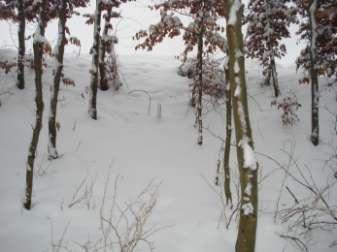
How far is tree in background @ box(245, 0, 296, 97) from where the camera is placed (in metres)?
14.2

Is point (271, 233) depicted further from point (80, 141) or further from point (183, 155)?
point (80, 141)

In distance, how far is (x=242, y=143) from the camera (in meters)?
3.11

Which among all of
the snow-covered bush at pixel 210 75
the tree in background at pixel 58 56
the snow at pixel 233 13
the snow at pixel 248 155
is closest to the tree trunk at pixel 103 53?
the snow-covered bush at pixel 210 75

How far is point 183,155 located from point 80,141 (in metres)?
3.12

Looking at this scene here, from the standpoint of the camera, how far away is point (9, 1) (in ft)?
45.1

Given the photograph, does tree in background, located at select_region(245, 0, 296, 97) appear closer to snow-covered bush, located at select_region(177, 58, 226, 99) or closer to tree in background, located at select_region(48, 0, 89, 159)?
snow-covered bush, located at select_region(177, 58, 226, 99)

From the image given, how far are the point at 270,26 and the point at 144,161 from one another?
9.54 metres

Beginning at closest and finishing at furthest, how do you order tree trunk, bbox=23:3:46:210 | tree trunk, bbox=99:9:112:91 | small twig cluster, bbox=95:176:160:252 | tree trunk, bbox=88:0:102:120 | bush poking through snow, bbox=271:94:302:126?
small twig cluster, bbox=95:176:160:252 < tree trunk, bbox=23:3:46:210 < bush poking through snow, bbox=271:94:302:126 < tree trunk, bbox=88:0:102:120 < tree trunk, bbox=99:9:112:91

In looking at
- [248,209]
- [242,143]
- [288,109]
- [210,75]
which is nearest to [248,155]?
[242,143]

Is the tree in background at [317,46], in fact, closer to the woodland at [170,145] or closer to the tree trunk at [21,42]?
the woodland at [170,145]

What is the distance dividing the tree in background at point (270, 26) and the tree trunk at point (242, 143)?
37.9 ft

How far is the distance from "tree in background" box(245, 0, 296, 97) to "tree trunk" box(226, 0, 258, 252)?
11560 millimetres

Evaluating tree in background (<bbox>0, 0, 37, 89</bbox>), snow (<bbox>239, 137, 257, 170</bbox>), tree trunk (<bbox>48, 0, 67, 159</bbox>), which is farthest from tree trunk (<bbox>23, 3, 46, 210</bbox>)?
tree in background (<bbox>0, 0, 37, 89</bbox>)

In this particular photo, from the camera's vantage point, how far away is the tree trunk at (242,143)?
3064 millimetres
